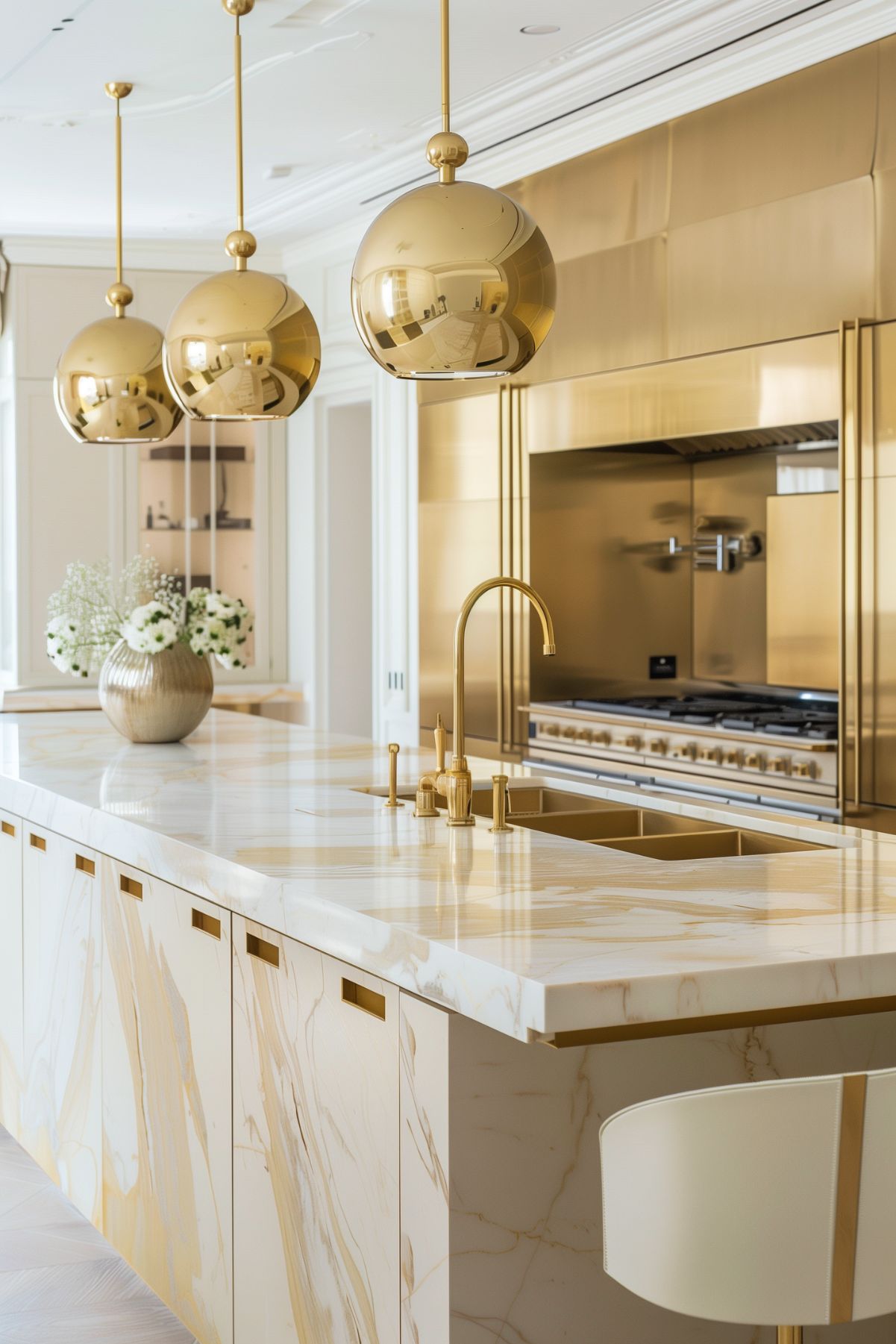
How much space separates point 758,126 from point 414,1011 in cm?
310

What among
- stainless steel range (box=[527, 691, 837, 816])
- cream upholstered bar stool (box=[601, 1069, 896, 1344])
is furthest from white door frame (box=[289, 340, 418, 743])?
cream upholstered bar stool (box=[601, 1069, 896, 1344])

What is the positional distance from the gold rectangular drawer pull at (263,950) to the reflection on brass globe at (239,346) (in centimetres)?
106

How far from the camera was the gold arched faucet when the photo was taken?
242 centimetres

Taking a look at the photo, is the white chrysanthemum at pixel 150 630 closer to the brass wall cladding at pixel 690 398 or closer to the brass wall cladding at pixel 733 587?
the brass wall cladding at pixel 690 398

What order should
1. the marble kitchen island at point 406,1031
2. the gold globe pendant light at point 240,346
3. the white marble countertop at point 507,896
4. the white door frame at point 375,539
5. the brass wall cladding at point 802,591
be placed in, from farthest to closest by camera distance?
the white door frame at point 375,539
the brass wall cladding at point 802,591
the gold globe pendant light at point 240,346
the marble kitchen island at point 406,1031
the white marble countertop at point 507,896

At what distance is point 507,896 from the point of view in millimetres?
2057

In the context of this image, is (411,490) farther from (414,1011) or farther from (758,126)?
(414,1011)

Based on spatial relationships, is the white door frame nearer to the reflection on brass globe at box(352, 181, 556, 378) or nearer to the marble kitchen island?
the marble kitchen island

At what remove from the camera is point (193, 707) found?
3.89 meters

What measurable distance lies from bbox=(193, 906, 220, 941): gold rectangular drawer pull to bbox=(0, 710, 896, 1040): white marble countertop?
6cm

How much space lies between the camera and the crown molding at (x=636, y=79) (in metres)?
3.84

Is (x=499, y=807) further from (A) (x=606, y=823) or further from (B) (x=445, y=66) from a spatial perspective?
(B) (x=445, y=66)

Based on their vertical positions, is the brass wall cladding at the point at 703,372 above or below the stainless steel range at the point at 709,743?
above

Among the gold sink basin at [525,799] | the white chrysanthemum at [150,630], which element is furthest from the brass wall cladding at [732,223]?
the white chrysanthemum at [150,630]
